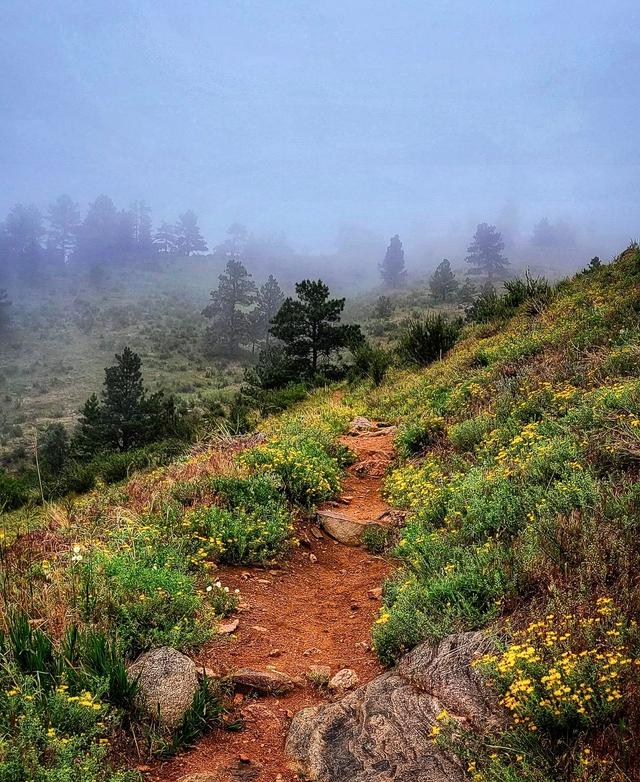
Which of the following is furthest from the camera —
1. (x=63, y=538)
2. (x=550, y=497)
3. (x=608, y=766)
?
(x=63, y=538)

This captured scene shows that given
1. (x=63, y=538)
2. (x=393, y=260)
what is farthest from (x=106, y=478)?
(x=393, y=260)

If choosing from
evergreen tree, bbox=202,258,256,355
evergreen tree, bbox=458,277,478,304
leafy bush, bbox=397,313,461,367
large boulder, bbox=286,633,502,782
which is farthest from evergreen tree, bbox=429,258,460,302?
large boulder, bbox=286,633,502,782

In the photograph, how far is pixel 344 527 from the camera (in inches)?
280

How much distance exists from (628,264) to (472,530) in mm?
12420

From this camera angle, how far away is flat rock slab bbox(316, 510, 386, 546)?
22.8 feet

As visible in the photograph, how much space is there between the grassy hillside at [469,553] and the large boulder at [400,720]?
0.42 ft

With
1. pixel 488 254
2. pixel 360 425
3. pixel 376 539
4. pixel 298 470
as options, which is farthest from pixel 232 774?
pixel 488 254

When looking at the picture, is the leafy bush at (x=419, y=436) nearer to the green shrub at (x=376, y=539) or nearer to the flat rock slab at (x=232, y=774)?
the green shrub at (x=376, y=539)

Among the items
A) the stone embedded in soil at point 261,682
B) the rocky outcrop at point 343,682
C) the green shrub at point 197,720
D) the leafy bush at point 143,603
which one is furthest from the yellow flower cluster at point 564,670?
the leafy bush at point 143,603

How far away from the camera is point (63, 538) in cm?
550

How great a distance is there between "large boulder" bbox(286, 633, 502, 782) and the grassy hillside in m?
0.13

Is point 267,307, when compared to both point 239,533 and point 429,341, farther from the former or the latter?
point 239,533

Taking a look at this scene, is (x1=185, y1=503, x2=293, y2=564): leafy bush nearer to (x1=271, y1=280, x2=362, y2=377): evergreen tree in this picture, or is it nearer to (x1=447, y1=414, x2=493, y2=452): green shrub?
(x1=447, y1=414, x2=493, y2=452): green shrub

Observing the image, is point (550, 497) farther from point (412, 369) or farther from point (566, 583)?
point (412, 369)
